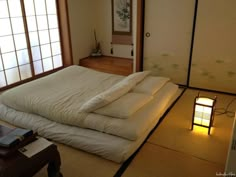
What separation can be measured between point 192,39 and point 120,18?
6.08ft

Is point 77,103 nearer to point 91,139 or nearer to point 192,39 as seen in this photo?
point 91,139

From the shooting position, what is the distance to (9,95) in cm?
299

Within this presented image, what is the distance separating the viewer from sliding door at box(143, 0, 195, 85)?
3.79 meters

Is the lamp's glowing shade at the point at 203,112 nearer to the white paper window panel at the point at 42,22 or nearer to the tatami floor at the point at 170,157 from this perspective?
the tatami floor at the point at 170,157

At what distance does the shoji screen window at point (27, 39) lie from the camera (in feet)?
13.0

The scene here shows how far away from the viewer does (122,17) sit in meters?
5.02

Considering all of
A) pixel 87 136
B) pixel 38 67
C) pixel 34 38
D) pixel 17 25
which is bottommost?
pixel 87 136

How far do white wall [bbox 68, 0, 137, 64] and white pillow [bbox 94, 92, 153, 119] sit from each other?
2671 mm

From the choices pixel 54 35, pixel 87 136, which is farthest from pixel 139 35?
pixel 87 136

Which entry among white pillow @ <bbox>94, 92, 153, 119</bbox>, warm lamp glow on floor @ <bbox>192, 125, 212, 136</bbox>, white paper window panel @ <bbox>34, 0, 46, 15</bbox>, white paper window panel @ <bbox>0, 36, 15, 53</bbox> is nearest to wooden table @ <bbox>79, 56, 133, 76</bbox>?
white paper window panel @ <bbox>34, 0, 46, 15</bbox>

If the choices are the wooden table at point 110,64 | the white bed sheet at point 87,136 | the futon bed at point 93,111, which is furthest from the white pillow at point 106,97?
the wooden table at point 110,64

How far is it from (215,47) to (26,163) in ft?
10.4

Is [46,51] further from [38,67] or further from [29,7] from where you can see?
[29,7]

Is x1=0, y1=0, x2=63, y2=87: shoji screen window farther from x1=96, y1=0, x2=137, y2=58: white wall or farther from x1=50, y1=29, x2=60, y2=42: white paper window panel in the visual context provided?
x1=96, y1=0, x2=137, y2=58: white wall
